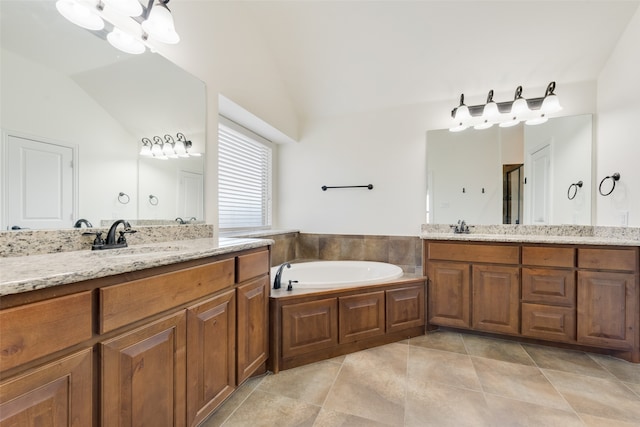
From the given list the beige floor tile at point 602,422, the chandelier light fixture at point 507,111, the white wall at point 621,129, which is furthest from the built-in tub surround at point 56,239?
the white wall at point 621,129

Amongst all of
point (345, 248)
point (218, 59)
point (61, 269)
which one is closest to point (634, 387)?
point (345, 248)

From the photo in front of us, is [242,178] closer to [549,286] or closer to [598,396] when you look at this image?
[549,286]

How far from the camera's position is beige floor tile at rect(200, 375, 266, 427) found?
4.46 feet

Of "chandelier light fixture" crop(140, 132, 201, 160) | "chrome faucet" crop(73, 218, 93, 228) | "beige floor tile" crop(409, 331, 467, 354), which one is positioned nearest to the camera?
"chrome faucet" crop(73, 218, 93, 228)

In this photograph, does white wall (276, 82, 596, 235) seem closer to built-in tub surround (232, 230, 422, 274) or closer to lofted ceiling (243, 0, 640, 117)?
built-in tub surround (232, 230, 422, 274)

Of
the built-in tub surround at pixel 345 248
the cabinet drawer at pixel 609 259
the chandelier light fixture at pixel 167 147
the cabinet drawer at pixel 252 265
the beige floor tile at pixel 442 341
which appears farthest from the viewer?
the built-in tub surround at pixel 345 248

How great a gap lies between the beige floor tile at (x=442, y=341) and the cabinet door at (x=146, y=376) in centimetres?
174

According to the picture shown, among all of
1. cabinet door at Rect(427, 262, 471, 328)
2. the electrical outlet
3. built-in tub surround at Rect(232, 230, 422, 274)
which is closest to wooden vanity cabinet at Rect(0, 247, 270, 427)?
built-in tub surround at Rect(232, 230, 422, 274)

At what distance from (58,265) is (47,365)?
0.30m

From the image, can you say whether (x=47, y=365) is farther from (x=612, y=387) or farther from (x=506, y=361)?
(x=612, y=387)

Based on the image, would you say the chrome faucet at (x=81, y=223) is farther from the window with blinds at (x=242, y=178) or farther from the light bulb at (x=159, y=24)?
the window with blinds at (x=242, y=178)

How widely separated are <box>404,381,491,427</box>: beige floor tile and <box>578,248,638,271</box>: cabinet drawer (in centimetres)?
127

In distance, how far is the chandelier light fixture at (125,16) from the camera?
124cm

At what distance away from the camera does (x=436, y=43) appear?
7.64ft
